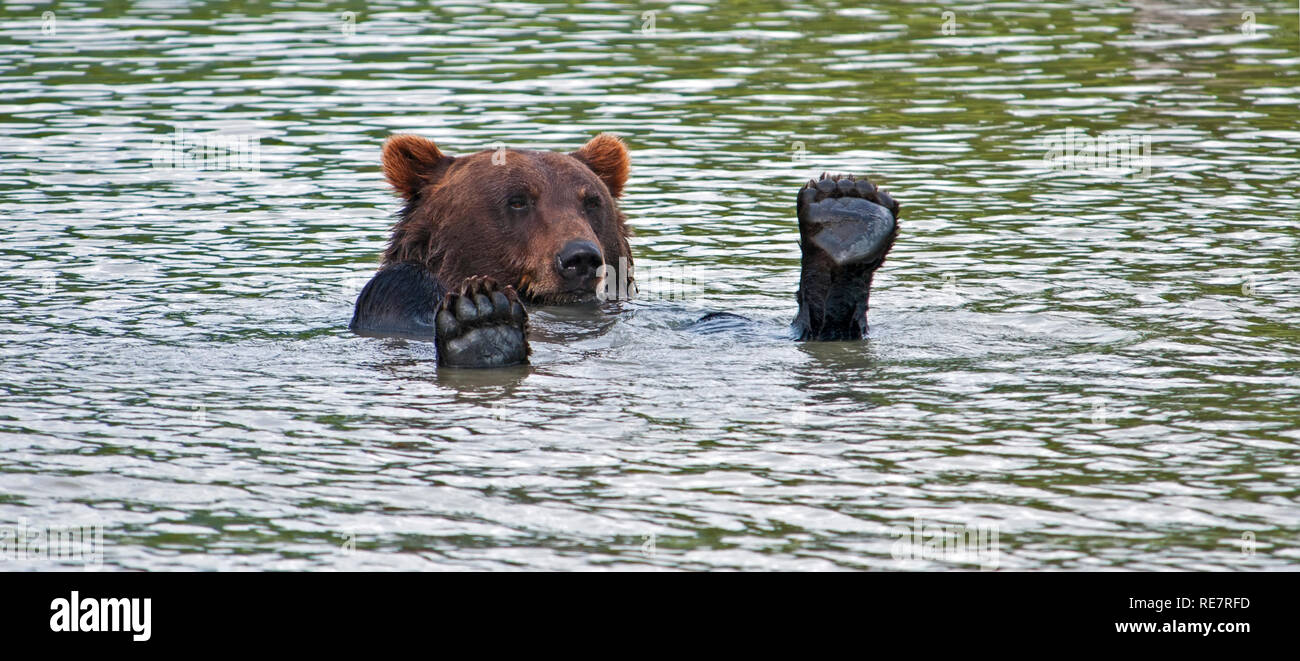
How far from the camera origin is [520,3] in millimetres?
22141

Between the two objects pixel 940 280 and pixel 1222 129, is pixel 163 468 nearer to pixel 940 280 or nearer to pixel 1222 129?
pixel 940 280

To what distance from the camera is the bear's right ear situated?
8.80 metres

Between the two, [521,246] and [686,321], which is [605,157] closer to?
[521,246]

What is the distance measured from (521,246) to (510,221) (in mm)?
136

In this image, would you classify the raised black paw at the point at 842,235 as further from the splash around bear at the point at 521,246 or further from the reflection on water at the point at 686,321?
the reflection on water at the point at 686,321

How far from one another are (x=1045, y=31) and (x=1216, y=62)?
8.57ft

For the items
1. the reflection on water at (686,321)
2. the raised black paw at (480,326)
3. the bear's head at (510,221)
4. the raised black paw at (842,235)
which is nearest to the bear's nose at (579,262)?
the bear's head at (510,221)

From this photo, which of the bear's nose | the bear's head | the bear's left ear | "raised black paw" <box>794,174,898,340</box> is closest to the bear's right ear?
the bear's head

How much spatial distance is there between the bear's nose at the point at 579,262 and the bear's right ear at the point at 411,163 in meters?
1.03

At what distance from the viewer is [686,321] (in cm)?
840

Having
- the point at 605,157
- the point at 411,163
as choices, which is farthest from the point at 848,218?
the point at 411,163

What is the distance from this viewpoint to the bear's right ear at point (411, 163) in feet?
28.9

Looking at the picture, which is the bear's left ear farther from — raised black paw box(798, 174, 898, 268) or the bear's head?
raised black paw box(798, 174, 898, 268)
